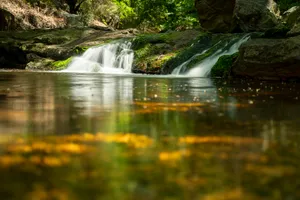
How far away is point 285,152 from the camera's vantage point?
349 centimetres

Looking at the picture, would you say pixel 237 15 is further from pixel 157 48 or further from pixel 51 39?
pixel 51 39

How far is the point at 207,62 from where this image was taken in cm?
1742

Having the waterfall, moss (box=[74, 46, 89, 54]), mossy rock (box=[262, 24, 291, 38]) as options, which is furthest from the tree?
mossy rock (box=[262, 24, 291, 38])

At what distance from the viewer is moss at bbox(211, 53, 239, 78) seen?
15656 millimetres

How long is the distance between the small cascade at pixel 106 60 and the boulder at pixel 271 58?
27.8 feet

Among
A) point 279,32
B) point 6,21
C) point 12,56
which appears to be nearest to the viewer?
point 279,32

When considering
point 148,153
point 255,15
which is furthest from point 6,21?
point 148,153

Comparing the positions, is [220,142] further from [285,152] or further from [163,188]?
[163,188]

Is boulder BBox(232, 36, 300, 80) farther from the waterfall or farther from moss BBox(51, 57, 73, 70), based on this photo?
moss BBox(51, 57, 73, 70)

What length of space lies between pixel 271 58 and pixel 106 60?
11.4 m

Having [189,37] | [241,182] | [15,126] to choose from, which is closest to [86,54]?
[189,37]

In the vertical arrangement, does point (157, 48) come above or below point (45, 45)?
below

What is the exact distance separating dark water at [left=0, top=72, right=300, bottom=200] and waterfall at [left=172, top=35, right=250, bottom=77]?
10.8 meters

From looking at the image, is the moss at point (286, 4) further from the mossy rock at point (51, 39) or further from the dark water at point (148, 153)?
the dark water at point (148, 153)
